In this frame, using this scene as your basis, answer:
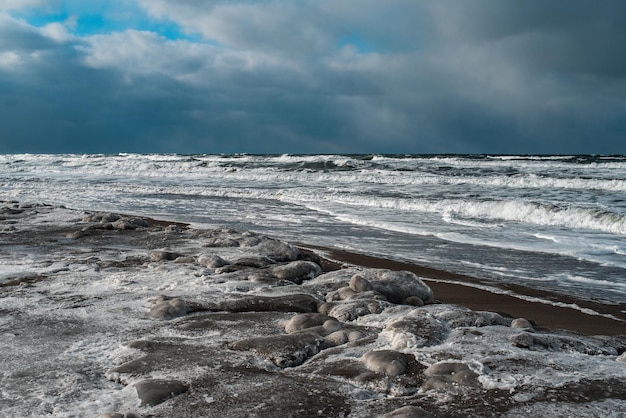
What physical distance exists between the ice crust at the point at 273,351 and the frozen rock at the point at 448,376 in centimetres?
1

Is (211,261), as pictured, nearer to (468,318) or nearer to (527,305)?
(468,318)

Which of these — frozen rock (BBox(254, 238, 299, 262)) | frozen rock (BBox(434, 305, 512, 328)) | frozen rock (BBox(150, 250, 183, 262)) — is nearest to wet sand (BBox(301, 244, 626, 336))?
frozen rock (BBox(434, 305, 512, 328))

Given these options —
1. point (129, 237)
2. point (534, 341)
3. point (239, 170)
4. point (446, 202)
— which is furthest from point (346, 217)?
point (239, 170)

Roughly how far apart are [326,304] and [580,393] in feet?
7.34

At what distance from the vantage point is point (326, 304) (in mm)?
4750

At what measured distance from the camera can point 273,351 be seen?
140 inches

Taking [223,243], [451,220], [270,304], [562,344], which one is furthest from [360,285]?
[451,220]

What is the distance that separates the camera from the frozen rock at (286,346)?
137 inches

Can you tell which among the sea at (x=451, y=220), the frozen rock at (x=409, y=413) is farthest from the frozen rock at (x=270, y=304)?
the sea at (x=451, y=220)

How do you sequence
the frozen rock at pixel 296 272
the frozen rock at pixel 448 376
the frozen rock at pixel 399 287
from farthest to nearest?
the frozen rock at pixel 296 272
the frozen rock at pixel 399 287
the frozen rock at pixel 448 376

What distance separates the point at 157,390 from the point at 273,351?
87cm

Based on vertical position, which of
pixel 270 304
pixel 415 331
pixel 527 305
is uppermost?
pixel 415 331

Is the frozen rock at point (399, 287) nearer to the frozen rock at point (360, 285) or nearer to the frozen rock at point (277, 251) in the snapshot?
the frozen rock at point (360, 285)

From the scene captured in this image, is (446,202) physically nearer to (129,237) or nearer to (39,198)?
(129,237)
